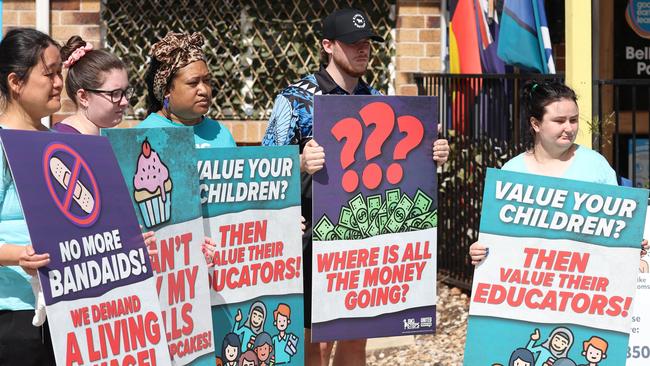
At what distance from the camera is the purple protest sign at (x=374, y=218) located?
499 centimetres

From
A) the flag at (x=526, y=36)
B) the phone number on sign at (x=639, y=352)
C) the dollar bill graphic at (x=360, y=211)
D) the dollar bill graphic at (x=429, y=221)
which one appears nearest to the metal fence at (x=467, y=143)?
the flag at (x=526, y=36)

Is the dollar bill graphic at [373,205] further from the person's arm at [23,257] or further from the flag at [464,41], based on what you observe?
the flag at [464,41]

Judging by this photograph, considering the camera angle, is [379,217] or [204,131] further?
[379,217]

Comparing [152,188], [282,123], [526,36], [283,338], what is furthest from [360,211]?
[526,36]

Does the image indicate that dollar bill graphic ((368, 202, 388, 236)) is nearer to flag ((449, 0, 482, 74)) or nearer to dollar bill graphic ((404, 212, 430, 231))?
dollar bill graphic ((404, 212, 430, 231))

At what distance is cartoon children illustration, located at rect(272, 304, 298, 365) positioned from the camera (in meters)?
4.92

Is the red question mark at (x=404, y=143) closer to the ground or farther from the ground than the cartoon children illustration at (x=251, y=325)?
farther from the ground

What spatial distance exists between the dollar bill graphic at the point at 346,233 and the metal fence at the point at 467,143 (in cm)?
297

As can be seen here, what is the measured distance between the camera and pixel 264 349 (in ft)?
16.0

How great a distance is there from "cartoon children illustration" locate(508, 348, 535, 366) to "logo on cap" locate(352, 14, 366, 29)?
61.1 inches

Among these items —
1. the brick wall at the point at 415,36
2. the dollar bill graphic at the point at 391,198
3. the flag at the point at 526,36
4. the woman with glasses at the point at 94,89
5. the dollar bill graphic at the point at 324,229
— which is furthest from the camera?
the brick wall at the point at 415,36

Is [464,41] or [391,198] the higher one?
[464,41]

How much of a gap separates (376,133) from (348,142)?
0.45 ft

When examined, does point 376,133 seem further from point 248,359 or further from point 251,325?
point 248,359
